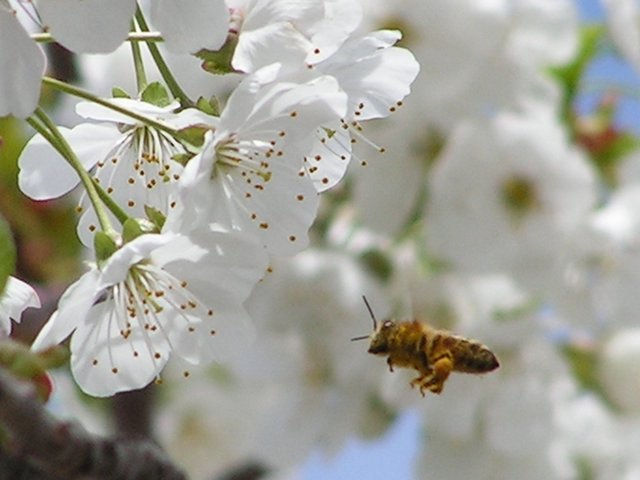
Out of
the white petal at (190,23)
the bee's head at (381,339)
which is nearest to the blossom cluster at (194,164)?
the white petal at (190,23)

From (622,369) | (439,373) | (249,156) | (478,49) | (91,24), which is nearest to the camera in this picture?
(91,24)

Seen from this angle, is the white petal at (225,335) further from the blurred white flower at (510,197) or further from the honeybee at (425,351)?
the blurred white flower at (510,197)

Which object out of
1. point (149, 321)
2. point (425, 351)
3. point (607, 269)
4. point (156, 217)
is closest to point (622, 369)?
point (607, 269)

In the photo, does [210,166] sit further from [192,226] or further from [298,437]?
[298,437]

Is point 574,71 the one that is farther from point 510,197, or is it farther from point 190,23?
point 190,23

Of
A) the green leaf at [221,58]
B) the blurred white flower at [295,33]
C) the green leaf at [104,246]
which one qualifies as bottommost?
the green leaf at [104,246]

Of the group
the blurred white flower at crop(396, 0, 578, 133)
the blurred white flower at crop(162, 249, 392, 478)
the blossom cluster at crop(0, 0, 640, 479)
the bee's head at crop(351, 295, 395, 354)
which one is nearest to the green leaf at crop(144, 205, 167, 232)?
the bee's head at crop(351, 295, 395, 354)

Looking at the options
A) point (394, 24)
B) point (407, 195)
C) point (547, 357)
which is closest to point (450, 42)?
point (394, 24)
